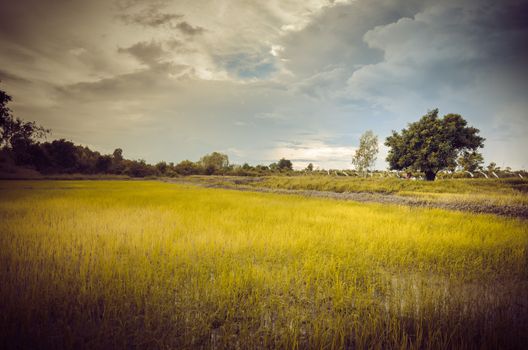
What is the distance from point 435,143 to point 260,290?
24.8m

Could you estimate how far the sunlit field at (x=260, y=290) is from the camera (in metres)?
2.02

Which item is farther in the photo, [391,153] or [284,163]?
[284,163]

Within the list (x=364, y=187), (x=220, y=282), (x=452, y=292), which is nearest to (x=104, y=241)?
(x=220, y=282)

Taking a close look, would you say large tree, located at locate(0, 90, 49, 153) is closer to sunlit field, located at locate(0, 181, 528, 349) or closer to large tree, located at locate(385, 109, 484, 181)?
sunlit field, located at locate(0, 181, 528, 349)

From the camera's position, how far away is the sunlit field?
202cm

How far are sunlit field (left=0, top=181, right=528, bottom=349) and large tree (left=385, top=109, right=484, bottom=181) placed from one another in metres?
18.4

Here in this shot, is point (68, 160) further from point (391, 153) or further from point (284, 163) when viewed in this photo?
point (391, 153)

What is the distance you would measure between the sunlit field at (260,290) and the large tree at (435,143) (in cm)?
1836

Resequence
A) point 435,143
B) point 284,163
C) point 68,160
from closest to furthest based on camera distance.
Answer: point 435,143 < point 68,160 < point 284,163

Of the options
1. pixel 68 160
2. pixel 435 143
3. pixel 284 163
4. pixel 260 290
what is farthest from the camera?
pixel 284 163

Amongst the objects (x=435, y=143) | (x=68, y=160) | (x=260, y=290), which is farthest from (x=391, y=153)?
(x=68, y=160)

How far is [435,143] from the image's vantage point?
2062 centimetres

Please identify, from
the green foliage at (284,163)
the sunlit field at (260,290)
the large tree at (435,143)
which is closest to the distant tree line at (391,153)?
the large tree at (435,143)

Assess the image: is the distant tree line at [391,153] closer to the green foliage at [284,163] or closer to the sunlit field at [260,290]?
the green foliage at [284,163]
